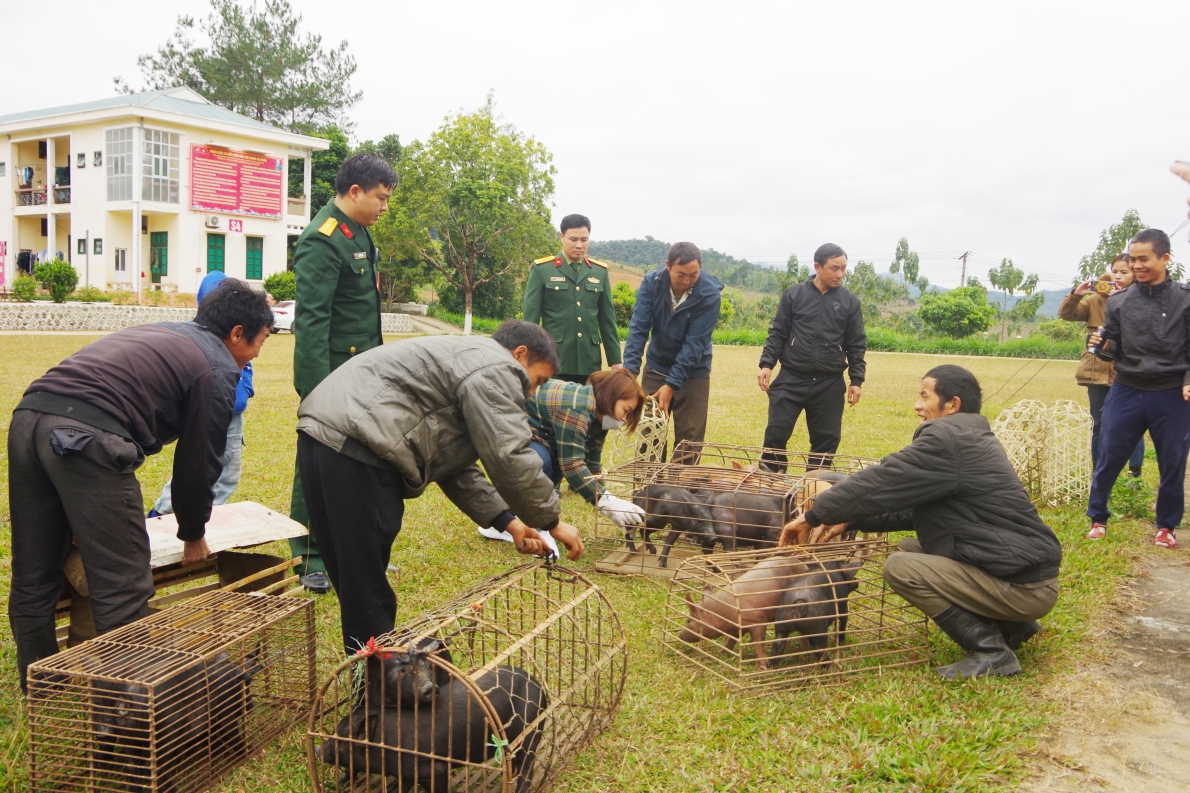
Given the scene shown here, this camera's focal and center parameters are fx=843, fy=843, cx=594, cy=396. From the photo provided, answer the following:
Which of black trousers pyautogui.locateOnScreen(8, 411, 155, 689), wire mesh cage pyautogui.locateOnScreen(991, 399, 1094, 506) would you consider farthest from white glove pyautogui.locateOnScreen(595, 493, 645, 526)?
wire mesh cage pyautogui.locateOnScreen(991, 399, 1094, 506)

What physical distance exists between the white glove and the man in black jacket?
7.16 feet

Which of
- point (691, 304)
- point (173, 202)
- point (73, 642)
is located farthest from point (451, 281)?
point (73, 642)

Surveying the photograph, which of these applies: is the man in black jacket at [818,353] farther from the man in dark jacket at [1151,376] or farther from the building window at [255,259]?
the building window at [255,259]

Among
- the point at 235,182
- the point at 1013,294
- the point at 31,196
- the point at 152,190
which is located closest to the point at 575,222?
the point at 152,190

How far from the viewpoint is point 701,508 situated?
5.42 m

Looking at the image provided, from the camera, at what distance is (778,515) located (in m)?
5.28

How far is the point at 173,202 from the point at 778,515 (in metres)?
33.7

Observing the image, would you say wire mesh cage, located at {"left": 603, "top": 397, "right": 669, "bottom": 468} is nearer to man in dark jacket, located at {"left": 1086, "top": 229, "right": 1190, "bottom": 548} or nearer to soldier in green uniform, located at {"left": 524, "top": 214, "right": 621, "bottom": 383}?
soldier in green uniform, located at {"left": 524, "top": 214, "right": 621, "bottom": 383}

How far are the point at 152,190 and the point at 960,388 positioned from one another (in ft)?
114

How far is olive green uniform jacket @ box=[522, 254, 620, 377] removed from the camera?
7031 millimetres

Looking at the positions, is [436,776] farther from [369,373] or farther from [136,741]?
[369,373]

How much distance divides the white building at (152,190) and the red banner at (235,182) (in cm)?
4

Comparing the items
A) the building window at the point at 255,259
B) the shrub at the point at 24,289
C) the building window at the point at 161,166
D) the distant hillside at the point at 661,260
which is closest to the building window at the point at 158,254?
the building window at the point at 161,166

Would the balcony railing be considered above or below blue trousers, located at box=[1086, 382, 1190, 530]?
above
